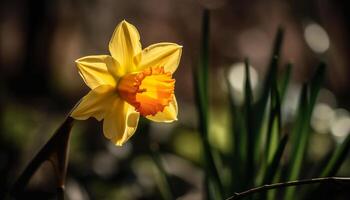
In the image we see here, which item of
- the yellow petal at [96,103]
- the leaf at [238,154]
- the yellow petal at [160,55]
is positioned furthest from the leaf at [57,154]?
the leaf at [238,154]

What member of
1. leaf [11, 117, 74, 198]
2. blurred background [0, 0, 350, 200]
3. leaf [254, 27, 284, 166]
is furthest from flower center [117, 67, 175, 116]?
blurred background [0, 0, 350, 200]

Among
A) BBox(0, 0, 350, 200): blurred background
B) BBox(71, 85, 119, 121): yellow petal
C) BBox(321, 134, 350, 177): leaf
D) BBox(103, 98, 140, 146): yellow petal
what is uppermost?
BBox(71, 85, 119, 121): yellow petal

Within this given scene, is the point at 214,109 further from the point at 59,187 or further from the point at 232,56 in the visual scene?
the point at 59,187

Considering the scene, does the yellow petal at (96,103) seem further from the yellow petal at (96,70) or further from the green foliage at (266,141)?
the green foliage at (266,141)

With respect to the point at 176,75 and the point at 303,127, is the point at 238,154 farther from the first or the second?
the point at 176,75

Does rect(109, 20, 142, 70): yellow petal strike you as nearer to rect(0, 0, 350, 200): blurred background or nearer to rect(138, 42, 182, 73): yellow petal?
rect(138, 42, 182, 73): yellow petal

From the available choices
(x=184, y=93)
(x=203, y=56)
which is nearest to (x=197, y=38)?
(x=184, y=93)
